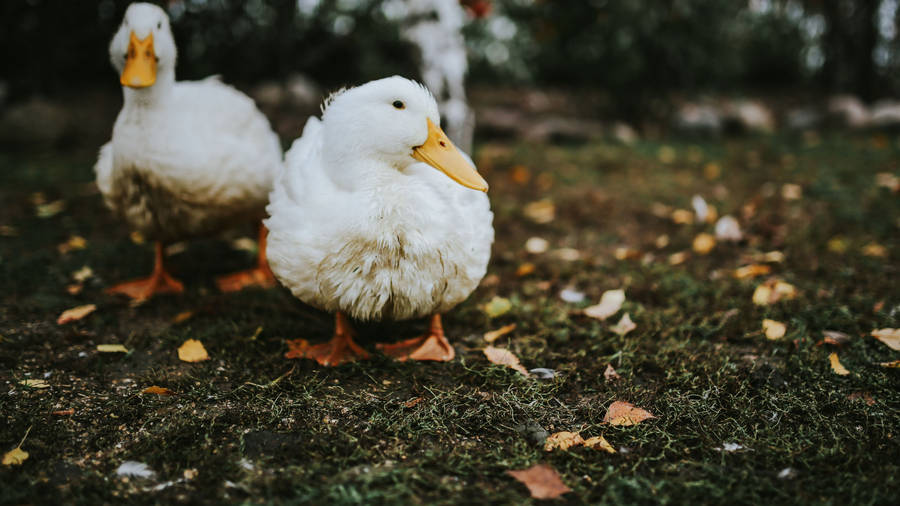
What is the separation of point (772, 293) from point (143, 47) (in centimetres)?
306

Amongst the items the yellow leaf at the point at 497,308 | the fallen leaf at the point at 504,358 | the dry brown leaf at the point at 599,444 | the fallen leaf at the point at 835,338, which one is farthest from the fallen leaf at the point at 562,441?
the fallen leaf at the point at 835,338

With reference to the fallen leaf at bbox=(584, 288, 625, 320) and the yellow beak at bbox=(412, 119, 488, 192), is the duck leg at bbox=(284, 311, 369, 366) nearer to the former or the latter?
the yellow beak at bbox=(412, 119, 488, 192)

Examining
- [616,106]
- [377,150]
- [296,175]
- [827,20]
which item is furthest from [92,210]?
[827,20]

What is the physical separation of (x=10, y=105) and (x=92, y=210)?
3242mm

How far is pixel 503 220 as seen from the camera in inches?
168

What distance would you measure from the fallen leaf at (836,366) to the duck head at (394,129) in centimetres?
145

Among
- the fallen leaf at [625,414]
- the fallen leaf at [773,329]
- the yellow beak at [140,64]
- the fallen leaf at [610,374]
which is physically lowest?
the fallen leaf at [610,374]

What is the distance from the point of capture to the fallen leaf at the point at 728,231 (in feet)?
12.2

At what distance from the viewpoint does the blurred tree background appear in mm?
6371

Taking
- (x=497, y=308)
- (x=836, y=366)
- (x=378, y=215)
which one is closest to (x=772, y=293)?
(x=836, y=366)

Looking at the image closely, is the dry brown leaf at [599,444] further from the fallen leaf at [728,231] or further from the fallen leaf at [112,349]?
the fallen leaf at [728,231]

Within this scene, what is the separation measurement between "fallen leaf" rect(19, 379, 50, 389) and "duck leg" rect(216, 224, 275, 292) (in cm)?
101

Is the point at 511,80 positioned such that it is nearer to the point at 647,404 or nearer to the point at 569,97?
the point at 569,97

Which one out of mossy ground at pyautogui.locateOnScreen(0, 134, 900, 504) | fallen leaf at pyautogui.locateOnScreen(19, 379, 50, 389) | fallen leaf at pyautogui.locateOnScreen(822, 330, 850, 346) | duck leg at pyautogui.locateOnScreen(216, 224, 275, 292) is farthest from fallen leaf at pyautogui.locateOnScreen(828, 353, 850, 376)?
fallen leaf at pyautogui.locateOnScreen(19, 379, 50, 389)
